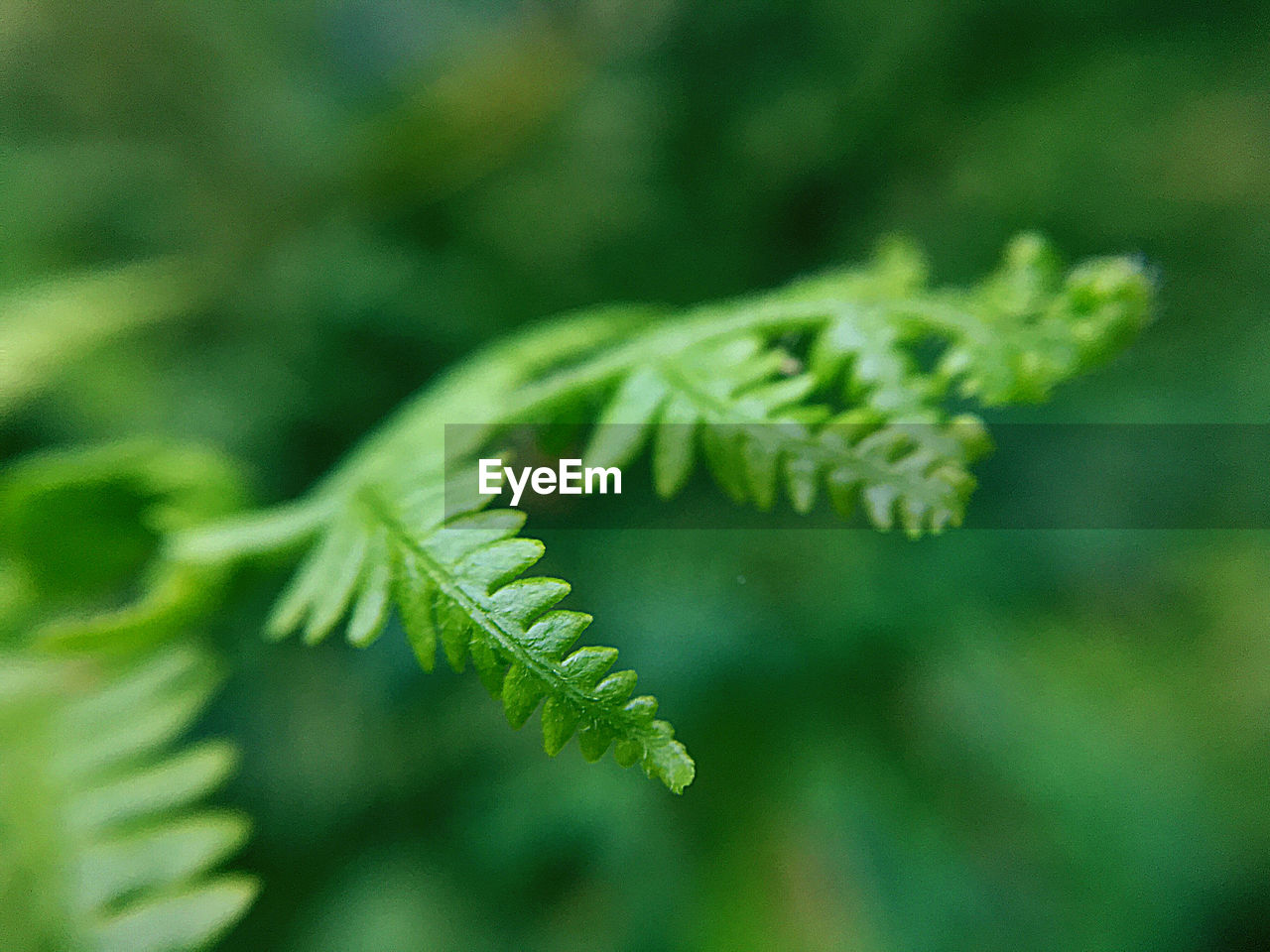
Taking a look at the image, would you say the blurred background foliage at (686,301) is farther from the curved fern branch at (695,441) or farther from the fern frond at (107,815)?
the curved fern branch at (695,441)

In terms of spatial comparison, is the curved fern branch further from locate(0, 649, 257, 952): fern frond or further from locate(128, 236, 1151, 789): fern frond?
locate(0, 649, 257, 952): fern frond

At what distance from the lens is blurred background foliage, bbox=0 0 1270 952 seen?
0.97 metres

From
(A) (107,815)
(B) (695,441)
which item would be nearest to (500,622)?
(B) (695,441)

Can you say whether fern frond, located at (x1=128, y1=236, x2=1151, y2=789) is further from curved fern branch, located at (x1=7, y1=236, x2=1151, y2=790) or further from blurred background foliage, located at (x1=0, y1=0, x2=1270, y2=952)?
blurred background foliage, located at (x1=0, y1=0, x2=1270, y2=952)

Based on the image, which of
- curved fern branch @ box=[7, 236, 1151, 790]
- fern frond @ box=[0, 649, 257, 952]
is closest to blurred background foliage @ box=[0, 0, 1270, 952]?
fern frond @ box=[0, 649, 257, 952]

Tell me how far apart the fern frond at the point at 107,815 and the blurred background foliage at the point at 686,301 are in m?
0.15

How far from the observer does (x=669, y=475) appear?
21.8 inches

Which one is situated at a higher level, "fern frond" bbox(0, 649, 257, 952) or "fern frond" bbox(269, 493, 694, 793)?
"fern frond" bbox(269, 493, 694, 793)

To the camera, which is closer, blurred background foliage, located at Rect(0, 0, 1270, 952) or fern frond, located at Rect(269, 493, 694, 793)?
fern frond, located at Rect(269, 493, 694, 793)

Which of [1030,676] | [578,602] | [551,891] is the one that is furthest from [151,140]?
[1030,676]

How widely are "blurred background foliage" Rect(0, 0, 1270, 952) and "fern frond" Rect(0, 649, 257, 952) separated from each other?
15 cm

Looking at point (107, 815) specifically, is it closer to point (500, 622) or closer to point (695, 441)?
point (500, 622)

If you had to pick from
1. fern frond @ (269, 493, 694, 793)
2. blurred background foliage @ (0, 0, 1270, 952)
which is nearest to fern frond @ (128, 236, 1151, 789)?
fern frond @ (269, 493, 694, 793)

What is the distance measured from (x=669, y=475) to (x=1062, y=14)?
4.80 ft
